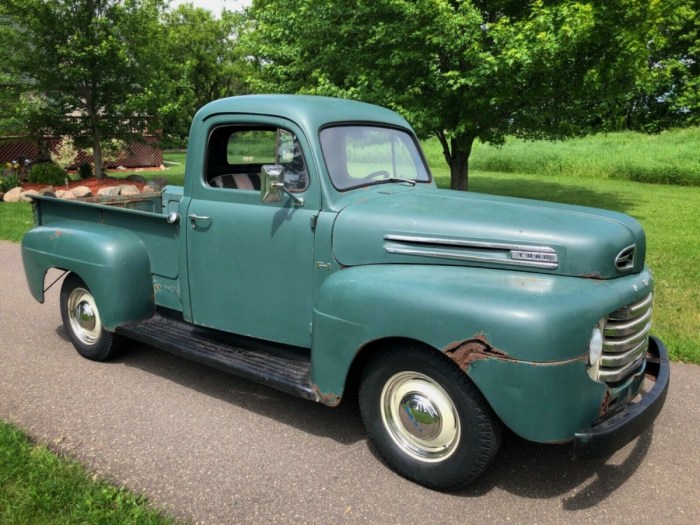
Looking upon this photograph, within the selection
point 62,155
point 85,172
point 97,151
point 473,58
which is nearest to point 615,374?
point 473,58

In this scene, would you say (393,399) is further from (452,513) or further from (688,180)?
(688,180)

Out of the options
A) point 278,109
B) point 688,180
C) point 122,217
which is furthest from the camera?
point 688,180

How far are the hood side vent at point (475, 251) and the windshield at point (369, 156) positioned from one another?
59 centimetres

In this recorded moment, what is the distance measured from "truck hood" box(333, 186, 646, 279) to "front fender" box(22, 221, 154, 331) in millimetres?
1742

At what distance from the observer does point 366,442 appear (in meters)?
3.33

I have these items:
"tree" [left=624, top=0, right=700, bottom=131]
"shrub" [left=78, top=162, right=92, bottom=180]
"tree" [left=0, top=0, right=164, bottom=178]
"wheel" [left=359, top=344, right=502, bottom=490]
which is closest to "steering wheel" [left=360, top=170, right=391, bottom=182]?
"wheel" [left=359, top=344, right=502, bottom=490]

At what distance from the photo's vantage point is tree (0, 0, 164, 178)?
13.9m

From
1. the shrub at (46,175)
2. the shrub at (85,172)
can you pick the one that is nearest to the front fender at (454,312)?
the shrub at (46,175)

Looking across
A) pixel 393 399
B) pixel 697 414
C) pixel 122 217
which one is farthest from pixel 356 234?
pixel 697 414

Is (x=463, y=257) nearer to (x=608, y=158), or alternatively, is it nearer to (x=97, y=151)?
(x=97, y=151)

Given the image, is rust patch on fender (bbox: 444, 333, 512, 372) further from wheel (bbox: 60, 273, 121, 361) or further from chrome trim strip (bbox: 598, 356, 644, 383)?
wheel (bbox: 60, 273, 121, 361)

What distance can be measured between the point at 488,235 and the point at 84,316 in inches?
131

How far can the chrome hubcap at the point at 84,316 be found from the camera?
14.6 feet

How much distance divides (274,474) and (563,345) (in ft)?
5.33
